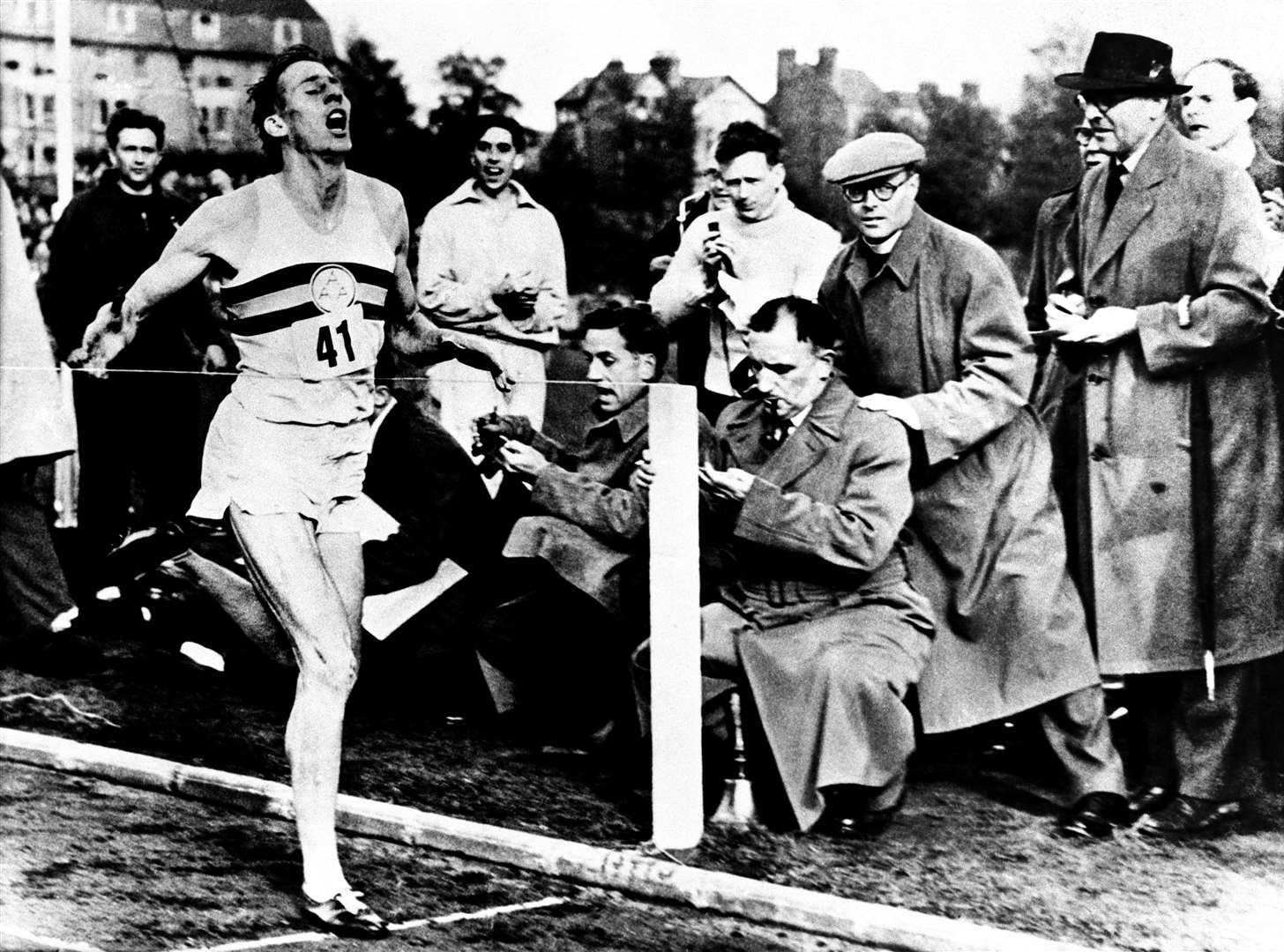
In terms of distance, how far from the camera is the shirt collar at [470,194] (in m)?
5.62

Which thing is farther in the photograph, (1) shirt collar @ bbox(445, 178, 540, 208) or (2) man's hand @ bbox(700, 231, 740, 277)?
(1) shirt collar @ bbox(445, 178, 540, 208)

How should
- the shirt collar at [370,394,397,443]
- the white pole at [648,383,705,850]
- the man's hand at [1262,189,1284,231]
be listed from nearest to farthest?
the man's hand at [1262,189,1284,231], the white pole at [648,383,705,850], the shirt collar at [370,394,397,443]

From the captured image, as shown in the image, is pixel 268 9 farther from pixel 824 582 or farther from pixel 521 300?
pixel 824 582

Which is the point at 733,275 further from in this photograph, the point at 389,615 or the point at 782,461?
the point at 389,615

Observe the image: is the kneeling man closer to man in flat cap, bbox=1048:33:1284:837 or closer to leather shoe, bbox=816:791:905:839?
leather shoe, bbox=816:791:905:839

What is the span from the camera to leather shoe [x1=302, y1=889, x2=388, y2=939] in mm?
5109

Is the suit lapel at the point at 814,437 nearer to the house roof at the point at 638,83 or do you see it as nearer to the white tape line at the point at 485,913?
the house roof at the point at 638,83

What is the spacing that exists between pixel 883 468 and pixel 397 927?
166 cm

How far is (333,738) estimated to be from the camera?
5066 mm

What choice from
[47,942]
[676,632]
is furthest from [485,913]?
[47,942]

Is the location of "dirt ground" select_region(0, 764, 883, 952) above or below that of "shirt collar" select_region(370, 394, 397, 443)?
below

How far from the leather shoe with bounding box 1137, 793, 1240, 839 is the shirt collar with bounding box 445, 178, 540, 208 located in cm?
230

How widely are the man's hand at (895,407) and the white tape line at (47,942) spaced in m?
2.36

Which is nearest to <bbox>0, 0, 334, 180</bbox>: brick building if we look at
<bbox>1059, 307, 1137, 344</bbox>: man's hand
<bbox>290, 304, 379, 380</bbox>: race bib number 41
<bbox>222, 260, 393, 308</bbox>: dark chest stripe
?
<bbox>222, 260, 393, 308</bbox>: dark chest stripe
